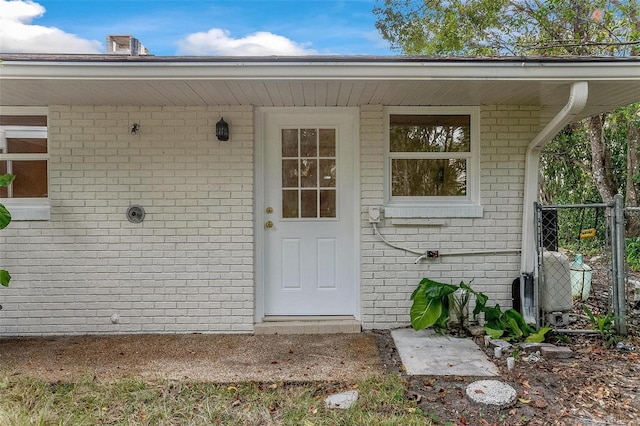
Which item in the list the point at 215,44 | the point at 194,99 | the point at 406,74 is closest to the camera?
the point at 406,74

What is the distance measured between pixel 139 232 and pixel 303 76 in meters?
2.17

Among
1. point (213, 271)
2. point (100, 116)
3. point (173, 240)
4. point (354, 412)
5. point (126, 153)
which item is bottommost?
point (354, 412)

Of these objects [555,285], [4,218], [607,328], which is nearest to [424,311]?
[555,285]

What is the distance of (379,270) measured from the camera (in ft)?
11.9

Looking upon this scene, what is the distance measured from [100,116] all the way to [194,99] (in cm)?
97

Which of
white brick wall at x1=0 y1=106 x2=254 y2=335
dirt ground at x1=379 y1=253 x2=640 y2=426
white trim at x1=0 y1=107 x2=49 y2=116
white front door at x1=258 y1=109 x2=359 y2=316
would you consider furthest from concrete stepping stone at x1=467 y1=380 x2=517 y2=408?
white trim at x1=0 y1=107 x2=49 y2=116

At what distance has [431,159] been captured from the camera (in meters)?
3.71

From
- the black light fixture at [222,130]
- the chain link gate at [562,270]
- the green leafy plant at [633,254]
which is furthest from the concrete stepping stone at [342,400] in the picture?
the green leafy plant at [633,254]

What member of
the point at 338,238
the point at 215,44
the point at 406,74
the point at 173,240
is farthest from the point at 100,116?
the point at 215,44

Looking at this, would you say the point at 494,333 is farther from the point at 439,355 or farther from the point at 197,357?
the point at 197,357

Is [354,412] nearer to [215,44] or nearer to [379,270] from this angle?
[379,270]

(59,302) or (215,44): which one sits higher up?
(215,44)

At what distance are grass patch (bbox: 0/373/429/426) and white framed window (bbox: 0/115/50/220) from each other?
5.68 ft

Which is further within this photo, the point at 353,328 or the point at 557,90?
the point at 353,328
